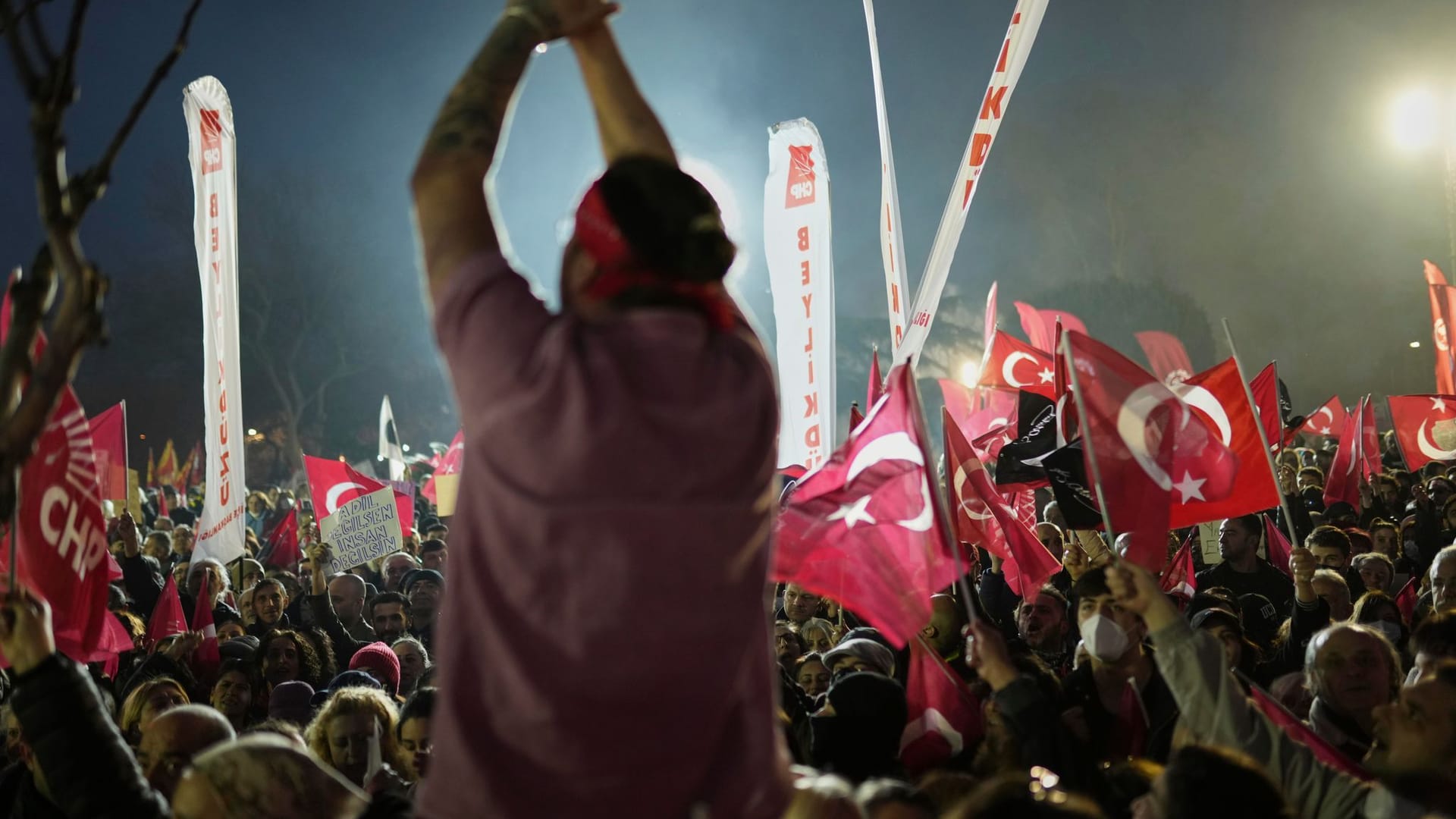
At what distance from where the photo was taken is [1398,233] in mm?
37875

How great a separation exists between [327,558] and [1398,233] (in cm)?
3779

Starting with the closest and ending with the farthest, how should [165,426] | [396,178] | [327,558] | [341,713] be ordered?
1. [341,713]
2. [327,558]
3. [165,426]
4. [396,178]

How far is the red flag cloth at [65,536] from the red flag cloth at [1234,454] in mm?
4017

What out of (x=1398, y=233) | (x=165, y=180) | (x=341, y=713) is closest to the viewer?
(x=341, y=713)

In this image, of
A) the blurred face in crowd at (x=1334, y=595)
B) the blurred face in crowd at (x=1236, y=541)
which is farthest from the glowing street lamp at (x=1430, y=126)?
the blurred face in crowd at (x=1334, y=595)

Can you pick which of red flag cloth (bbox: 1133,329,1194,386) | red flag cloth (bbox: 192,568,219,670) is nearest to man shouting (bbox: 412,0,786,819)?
red flag cloth (bbox: 192,568,219,670)

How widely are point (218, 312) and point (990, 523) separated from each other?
638cm

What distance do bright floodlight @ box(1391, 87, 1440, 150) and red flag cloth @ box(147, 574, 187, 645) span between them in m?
33.2

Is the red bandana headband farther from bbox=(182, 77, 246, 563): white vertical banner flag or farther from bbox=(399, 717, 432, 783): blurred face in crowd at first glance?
bbox=(182, 77, 246, 563): white vertical banner flag

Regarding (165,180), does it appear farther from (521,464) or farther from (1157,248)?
(521,464)

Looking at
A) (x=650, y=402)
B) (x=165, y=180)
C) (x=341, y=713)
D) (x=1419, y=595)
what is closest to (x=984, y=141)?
(x=1419, y=595)

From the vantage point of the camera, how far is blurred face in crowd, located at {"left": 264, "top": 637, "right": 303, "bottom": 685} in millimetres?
5648

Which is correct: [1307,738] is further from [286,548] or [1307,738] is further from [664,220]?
[286,548]

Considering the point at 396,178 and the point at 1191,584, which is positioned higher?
the point at 396,178
